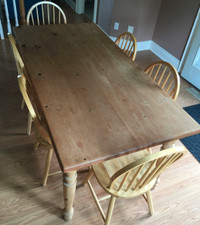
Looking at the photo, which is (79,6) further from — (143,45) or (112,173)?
(112,173)

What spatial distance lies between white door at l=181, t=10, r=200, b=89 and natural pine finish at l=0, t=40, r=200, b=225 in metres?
1.41

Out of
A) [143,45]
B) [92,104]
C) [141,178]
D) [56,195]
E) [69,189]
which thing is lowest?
[56,195]

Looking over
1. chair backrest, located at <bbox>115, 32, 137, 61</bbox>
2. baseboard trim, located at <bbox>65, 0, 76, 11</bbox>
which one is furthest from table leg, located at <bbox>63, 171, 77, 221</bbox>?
baseboard trim, located at <bbox>65, 0, 76, 11</bbox>

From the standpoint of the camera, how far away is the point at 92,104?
133cm

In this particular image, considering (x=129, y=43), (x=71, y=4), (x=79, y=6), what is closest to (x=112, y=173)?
(x=129, y=43)

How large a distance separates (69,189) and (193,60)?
255 cm

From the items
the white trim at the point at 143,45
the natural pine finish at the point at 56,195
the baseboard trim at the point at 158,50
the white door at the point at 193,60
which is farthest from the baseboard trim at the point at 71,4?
the natural pine finish at the point at 56,195

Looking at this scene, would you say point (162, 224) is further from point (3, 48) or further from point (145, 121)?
point (3, 48)

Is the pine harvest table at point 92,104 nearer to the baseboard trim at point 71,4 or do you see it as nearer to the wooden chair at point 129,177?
the wooden chair at point 129,177

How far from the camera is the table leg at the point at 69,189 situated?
1160mm

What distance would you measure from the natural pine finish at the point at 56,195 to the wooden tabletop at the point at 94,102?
711 mm

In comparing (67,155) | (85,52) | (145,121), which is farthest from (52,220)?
(85,52)

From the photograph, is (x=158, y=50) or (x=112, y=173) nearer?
(x=112, y=173)

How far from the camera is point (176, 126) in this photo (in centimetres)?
125
